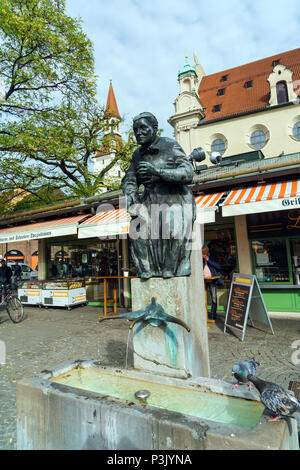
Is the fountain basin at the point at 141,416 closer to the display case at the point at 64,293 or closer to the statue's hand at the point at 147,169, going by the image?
the statue's hand at the point at 147,169

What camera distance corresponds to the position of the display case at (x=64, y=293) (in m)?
9.99

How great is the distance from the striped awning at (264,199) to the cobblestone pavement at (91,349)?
258 cm

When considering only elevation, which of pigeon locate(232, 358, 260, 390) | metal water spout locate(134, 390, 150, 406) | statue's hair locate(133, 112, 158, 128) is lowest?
metal water spout locate(134, 390, 150, 406)

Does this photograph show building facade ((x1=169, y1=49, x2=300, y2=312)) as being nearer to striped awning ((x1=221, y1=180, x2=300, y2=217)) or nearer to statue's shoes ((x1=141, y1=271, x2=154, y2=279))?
striped awning ((x1=221, y1=180, x2=300, y2=217))

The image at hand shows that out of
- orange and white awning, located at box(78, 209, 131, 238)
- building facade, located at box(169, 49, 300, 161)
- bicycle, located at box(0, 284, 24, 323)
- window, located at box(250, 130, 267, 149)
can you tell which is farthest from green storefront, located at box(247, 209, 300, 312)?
window, located at box(250, 130, 267, 149)

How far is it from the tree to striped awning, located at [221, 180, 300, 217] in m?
8.02

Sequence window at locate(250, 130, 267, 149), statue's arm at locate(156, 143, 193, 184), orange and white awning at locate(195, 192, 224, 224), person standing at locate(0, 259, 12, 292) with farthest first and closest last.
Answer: window at locate(250, 130, 267, 149)
person standing at locate(0, 259, 12, 292)
orange and white awning at locate(195, 192, 224, 224)
statue's arm at locate(156, 143, 193, 184)

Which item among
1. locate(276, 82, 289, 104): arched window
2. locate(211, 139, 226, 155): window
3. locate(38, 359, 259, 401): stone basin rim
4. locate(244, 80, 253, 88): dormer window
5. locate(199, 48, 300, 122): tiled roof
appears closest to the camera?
locate(38, 359, 259, 401): stone basin rim

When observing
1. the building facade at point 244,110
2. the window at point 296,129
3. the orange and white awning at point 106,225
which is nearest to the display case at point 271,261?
the orange and white awning at point 106,225

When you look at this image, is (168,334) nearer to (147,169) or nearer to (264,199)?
(147,169)

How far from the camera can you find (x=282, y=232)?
7441 millimetres

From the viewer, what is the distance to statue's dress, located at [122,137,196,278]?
2.41 m
